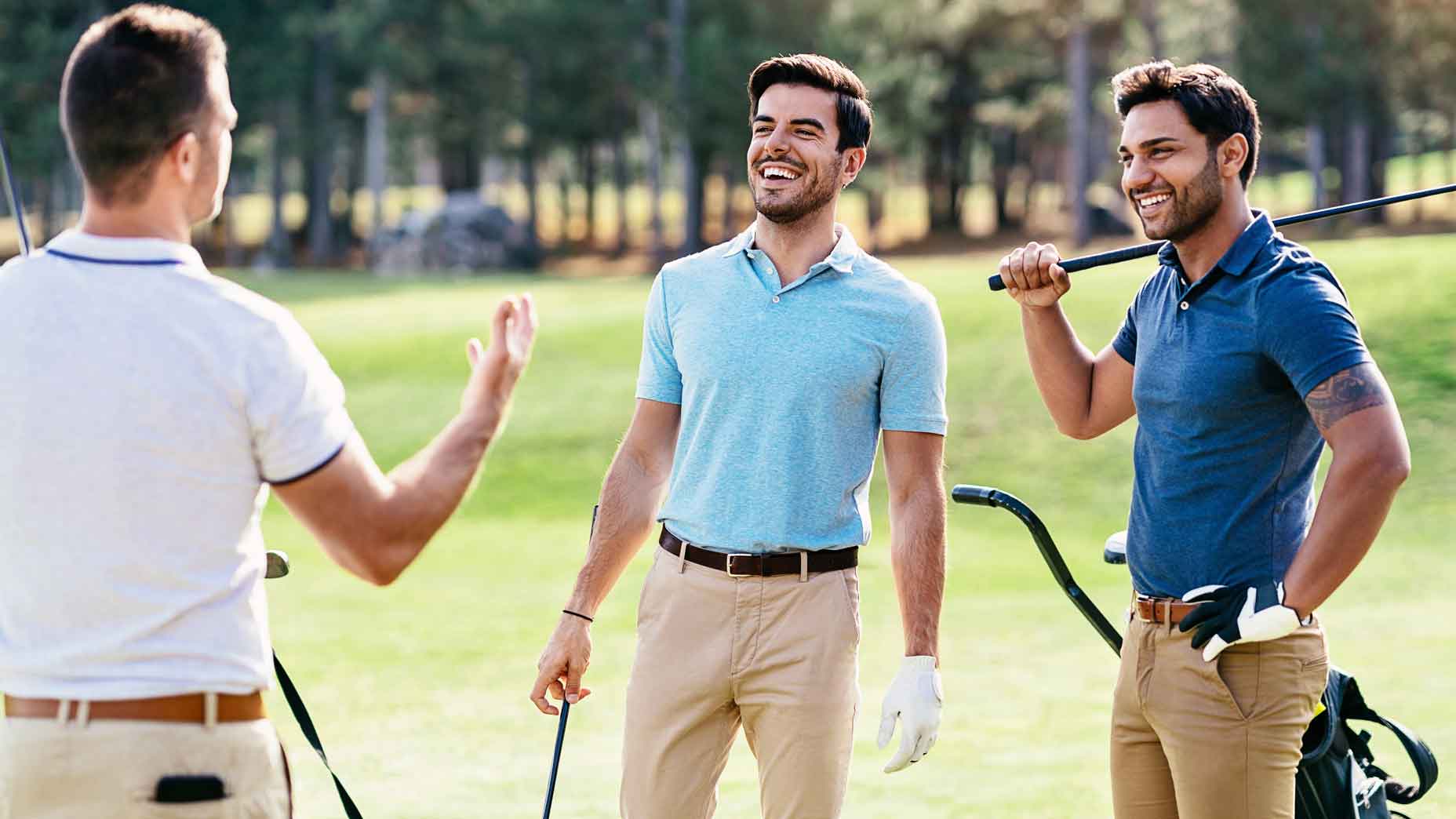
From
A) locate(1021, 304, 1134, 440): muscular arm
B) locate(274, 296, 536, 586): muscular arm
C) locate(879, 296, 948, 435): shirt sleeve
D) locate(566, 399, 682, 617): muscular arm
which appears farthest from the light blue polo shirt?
locate(274, 296, 536, 586): muscular arm

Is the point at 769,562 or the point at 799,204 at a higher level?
the point at 799,204

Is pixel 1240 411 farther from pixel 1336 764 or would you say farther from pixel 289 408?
pixel 289 408

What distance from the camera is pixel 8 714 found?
2.68 meters

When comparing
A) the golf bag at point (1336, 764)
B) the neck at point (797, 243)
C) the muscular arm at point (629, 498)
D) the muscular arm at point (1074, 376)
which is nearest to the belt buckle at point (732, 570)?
the muscular arm at point (629, 498)

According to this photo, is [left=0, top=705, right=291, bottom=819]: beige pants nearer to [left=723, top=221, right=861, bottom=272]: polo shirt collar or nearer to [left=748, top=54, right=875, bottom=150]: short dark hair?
[left=723, top=221, right=861, bottom=272]: polo shirt collar

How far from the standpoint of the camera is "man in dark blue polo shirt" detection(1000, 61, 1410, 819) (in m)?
3.31

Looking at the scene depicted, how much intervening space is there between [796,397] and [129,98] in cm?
169

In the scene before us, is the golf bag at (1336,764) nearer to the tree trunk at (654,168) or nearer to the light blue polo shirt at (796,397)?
the light blue polo shirt at (796,397)

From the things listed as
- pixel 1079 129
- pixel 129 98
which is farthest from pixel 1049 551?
pixel 1079 129

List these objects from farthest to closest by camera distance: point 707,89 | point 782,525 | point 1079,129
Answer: point 707,89, point 1079,129, point 782,525

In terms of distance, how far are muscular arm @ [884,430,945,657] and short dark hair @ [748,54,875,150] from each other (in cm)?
71

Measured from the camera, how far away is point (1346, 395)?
329 cm

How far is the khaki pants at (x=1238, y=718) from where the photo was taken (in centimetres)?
353

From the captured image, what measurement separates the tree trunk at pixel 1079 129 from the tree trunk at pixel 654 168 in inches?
398
